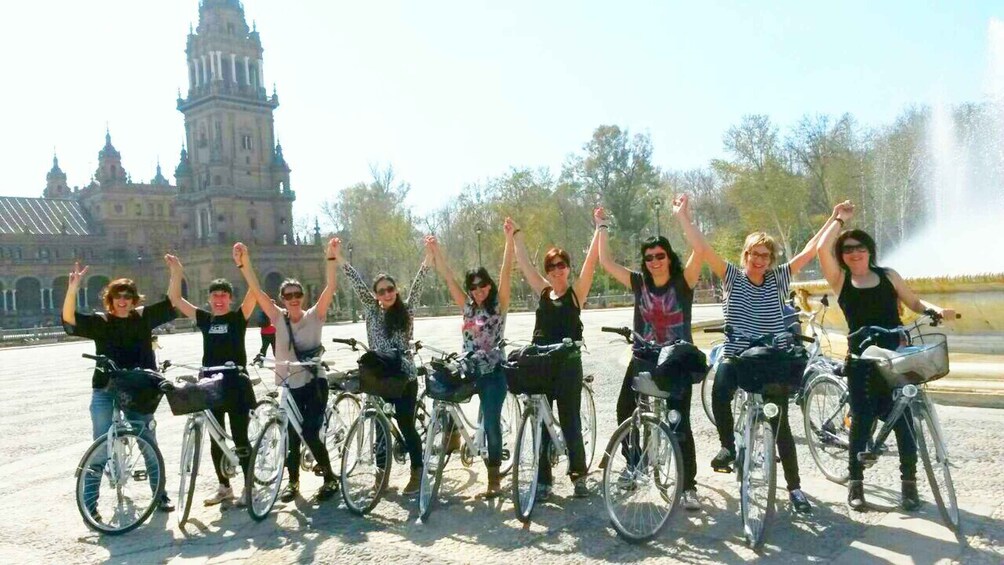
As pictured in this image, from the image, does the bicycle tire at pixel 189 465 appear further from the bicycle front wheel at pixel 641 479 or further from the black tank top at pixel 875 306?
the black tank top at pixel 875 306

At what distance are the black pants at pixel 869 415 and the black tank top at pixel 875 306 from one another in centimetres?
22

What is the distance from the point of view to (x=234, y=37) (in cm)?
9744

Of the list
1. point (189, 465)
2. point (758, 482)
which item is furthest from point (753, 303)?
point (189, 465)

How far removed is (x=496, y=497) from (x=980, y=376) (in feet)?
24.0

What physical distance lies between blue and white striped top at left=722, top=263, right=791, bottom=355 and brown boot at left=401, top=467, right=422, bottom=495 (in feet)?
9.38

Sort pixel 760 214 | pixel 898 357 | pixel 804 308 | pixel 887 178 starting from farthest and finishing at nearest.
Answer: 1. pixel 760 214
2. pixel 887 178
3. pixel 804 308
4. pixel 898 357

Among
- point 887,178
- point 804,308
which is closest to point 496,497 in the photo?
point 804,308

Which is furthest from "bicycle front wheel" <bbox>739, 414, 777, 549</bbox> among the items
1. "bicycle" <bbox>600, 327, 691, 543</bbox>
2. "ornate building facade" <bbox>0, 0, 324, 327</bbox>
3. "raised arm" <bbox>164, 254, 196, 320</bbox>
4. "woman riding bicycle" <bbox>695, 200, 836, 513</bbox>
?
"ornate building facade" <bbox>0, 0, 324, 327</bbox>

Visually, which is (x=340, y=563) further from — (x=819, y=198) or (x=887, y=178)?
(x=819, y=198)

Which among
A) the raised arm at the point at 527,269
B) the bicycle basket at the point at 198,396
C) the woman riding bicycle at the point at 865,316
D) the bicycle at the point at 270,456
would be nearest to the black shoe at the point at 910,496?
the woman riding bicycle at the point at 865,316

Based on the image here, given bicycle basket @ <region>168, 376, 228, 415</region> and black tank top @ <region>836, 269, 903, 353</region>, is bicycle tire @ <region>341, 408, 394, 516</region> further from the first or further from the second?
black tank top @ <region>836, 269, 903, 353</region>

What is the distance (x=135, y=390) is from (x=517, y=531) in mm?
3207

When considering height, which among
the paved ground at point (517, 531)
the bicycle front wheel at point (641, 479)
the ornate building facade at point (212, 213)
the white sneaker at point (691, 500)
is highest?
the ornate building facade at point (212, 213)

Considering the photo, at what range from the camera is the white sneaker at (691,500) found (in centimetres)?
620
